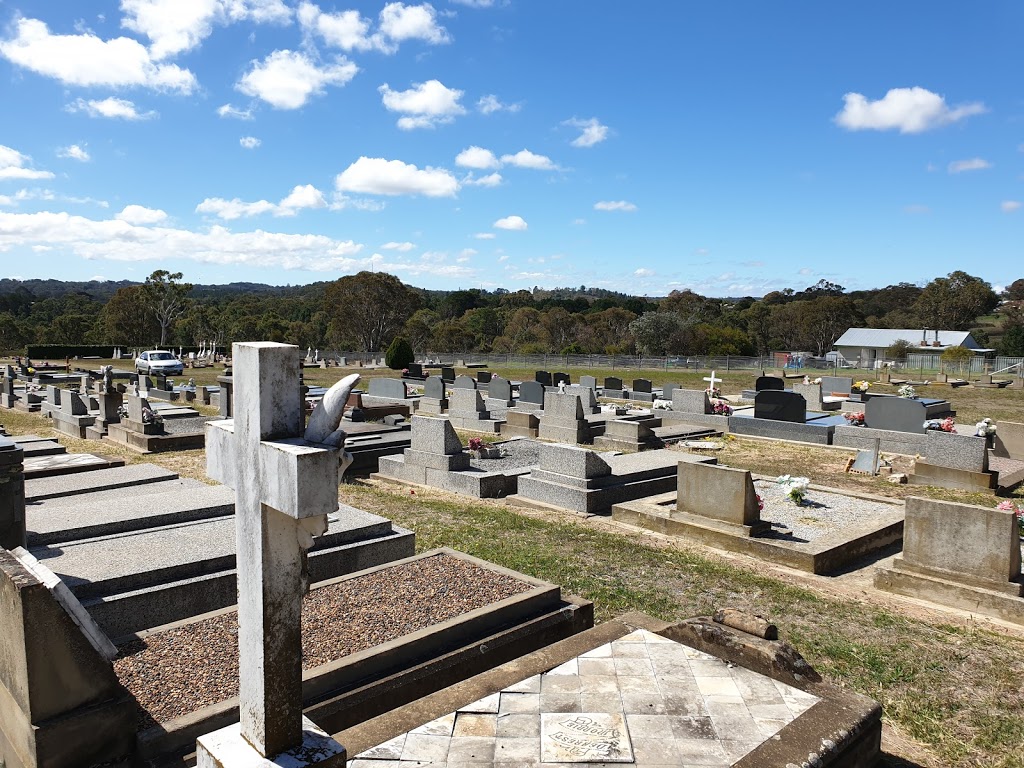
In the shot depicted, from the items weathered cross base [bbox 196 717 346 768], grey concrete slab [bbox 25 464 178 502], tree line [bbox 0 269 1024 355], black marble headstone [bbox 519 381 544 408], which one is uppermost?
tree line [bbox 0 269 1024 355]

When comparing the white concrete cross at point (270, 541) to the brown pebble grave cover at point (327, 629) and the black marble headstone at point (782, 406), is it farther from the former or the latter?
the black marble headstone at point (782, 406)

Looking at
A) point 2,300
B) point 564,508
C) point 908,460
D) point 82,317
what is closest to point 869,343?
point 908,460

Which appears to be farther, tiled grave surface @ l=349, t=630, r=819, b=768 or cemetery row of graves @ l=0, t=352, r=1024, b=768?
tiled grave surface @ l=349, t=630, r=819, b=768

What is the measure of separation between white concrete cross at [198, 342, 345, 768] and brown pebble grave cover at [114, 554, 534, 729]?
5.72ft

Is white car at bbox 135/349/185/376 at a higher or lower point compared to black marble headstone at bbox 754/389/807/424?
higher

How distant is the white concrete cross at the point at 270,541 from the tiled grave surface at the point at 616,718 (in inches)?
42.0

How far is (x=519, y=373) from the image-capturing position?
136ft

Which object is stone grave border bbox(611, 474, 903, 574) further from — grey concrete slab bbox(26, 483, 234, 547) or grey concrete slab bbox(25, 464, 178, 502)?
grey concrete slab bbox(25, 464, 178, 502)

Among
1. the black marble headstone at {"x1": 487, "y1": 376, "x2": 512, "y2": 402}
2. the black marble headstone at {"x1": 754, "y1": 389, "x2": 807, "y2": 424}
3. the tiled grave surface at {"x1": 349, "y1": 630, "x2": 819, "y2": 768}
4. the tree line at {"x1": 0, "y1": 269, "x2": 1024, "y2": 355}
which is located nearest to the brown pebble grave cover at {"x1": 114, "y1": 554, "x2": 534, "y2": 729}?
the tiled grave surface at {"x1": 349, "y1": 630, "x2": 819, "y2": 768}

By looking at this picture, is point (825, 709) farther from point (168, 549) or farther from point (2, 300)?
point (2, 300)

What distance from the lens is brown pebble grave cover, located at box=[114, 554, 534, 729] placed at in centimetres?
442

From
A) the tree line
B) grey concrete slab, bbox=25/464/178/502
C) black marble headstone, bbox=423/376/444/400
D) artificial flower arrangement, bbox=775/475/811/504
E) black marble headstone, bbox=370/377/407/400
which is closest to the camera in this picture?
grey concrete slab, bbox=25/464/178/502

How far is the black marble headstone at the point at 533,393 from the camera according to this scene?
20109mm

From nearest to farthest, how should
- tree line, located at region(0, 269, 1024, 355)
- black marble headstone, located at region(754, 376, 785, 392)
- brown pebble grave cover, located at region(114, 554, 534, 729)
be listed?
brown pebble grave cover, located at region(114, 554, 534, 729), black marble headstone, located at region(754, 376, 785, 392), tree line, located at region(0, 269, 1024, 355)
